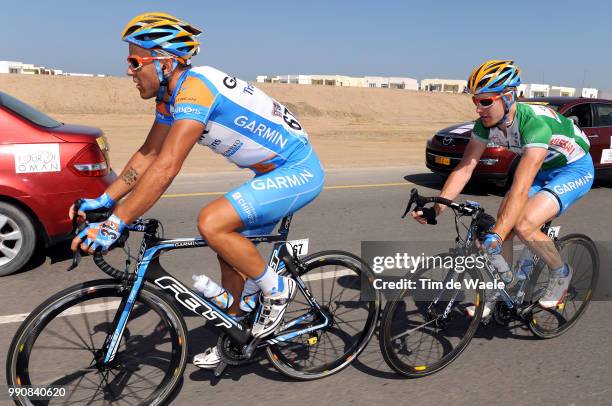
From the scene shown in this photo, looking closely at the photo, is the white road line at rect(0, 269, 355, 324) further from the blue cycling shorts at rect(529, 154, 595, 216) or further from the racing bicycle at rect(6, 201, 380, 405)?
the blue cycling shorts at rect(529, 154, 595, 216)

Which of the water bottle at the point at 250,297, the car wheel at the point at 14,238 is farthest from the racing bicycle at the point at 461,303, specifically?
the car wheel at the point at 14,238

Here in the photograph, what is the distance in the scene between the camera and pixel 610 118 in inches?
394

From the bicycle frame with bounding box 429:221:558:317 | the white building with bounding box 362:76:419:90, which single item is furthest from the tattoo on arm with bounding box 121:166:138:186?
the white building with bounding box 362:76:419:90

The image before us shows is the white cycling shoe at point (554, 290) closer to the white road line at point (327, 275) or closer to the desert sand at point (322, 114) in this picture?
the white road line at point (327, 275)

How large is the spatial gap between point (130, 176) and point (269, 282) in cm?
99

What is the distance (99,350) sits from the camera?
2.70 metres

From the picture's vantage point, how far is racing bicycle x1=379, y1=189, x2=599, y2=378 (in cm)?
309

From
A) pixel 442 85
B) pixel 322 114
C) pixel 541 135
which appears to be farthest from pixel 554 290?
pixel 442 85

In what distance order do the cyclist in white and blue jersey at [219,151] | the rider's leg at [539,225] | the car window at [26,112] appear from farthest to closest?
the car window at [26,112]
the rider's leg at [539,225]
the cyclist in white and blue jersey at [219,151]

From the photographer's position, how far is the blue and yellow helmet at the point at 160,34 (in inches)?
99.6

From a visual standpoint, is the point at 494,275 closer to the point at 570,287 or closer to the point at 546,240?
the point at 546,240

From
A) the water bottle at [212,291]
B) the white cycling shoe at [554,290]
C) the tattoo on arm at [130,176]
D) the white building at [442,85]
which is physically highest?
the tattoo on arm at [130,176]

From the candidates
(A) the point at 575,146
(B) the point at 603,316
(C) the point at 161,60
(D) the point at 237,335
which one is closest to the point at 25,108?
(C) the point at 161,60

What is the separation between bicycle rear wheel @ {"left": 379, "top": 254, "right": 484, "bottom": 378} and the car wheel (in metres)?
3.46
